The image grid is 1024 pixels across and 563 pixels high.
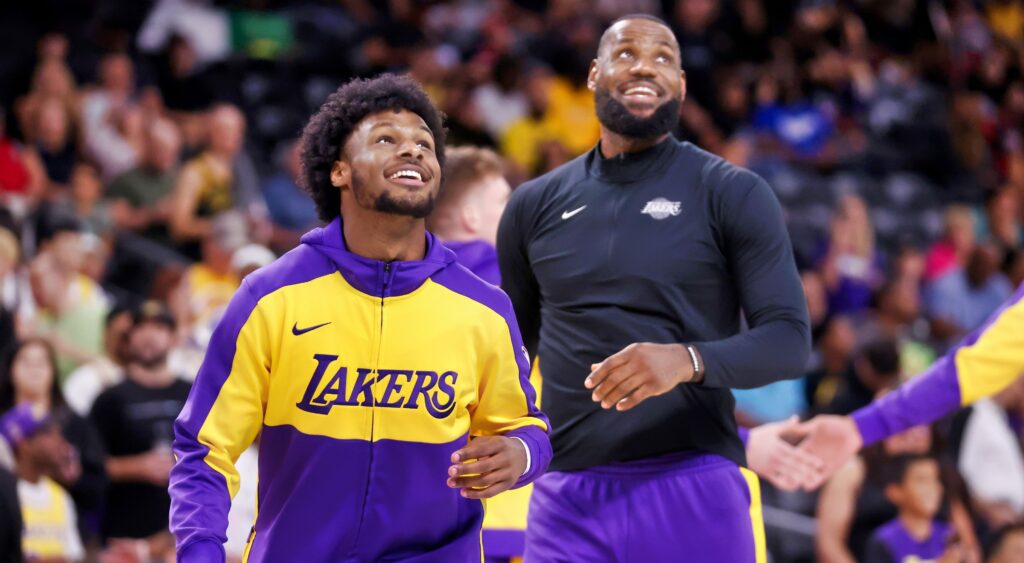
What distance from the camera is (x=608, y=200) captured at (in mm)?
4465

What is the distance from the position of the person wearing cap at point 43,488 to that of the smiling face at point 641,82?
12.5ft

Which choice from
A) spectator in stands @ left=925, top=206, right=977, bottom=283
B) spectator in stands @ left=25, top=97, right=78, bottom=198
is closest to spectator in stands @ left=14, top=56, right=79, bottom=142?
spectator in stands @ left=25, top=97, right=78, bottom=198

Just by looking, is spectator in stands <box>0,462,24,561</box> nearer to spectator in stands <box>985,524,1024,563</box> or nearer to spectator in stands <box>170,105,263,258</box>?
spectator in stands <box>170,105,263,258</box>

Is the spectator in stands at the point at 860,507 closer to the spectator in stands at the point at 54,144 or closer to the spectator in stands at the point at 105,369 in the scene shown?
the spectator in stands at the point at 105,369

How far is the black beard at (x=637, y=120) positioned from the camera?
174 inches

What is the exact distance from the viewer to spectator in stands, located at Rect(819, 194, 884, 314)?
1205 centimetres

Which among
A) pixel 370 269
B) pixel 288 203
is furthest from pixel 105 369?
pixel 370 269

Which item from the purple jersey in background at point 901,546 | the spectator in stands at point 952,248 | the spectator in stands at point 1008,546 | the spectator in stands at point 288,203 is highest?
the spectator in stands at point 288,203

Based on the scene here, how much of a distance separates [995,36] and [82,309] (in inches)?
486

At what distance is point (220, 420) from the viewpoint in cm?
339

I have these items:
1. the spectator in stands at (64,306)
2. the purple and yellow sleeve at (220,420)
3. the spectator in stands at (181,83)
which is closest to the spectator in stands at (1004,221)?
the spectator in stands at (181,83)

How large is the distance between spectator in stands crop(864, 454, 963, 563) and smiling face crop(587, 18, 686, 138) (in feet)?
12.6

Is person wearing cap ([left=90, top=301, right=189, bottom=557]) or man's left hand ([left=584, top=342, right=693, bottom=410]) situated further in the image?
person wearing cap ([left=90, top=301, right=189, bottom=557])

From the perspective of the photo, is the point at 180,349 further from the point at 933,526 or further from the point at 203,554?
the point at 203,554
